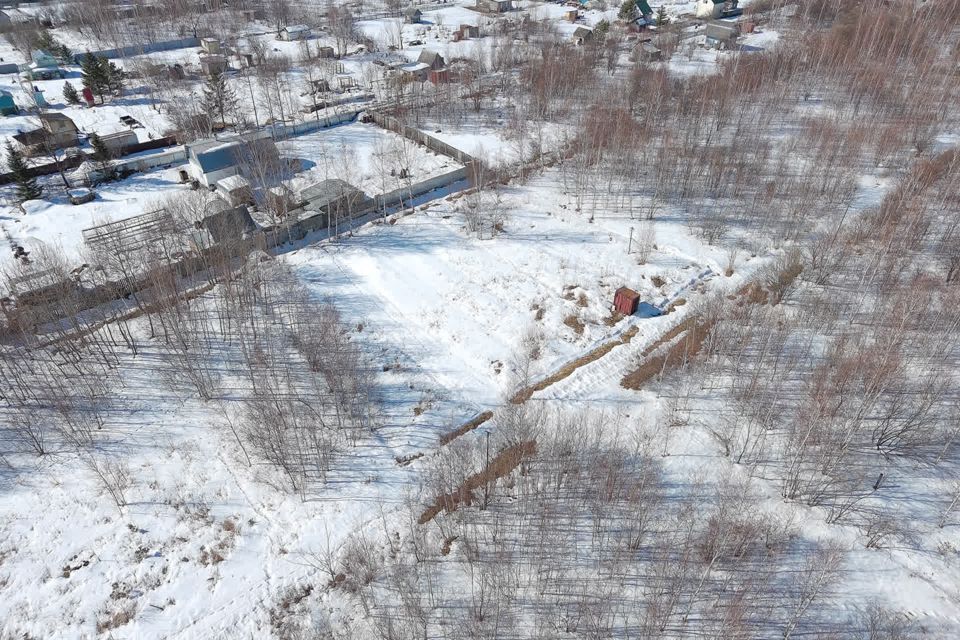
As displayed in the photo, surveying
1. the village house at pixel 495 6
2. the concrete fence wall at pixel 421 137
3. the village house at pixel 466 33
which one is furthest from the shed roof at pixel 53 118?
the village house at pixel 495 6

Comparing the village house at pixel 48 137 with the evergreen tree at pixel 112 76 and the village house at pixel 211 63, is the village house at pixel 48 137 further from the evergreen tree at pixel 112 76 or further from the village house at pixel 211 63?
the village house at pixel 211 63

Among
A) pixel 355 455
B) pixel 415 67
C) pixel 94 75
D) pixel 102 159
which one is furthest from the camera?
pixel 415 67

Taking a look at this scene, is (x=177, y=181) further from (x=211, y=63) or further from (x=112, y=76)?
(x=211, y=63)

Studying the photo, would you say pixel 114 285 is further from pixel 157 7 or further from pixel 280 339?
pixel 157 7

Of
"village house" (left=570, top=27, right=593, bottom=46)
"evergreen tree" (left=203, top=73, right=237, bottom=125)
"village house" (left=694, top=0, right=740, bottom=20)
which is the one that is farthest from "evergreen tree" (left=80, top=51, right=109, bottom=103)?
"village house" (left=694, top=0, right=740, bottom=20)

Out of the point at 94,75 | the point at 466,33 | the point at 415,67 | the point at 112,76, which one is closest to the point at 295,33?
the point at 466,33

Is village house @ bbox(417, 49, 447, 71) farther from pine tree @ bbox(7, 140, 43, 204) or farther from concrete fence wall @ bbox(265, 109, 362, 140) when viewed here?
pine tree @ bbox(7, 140, 43, 204)

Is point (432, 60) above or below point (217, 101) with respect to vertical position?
above
